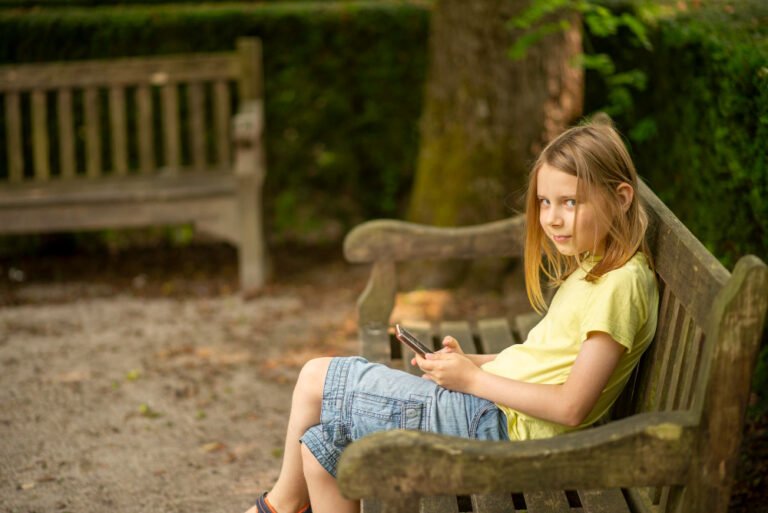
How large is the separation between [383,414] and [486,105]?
3.16 m

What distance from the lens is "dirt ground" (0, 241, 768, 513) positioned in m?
3.45

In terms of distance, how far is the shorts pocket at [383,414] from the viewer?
7.96ft

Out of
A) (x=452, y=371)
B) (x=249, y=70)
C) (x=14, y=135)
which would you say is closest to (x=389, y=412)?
(x=452, y=371)

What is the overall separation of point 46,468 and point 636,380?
2.30m

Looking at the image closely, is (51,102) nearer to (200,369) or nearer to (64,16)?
(64,16)

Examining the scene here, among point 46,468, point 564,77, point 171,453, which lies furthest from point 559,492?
point 564,77

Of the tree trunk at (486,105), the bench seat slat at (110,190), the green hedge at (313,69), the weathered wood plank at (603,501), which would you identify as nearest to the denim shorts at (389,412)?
the weathered wood plank at (603,501)

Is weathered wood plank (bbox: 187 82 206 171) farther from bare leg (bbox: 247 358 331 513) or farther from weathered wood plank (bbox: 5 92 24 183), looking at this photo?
bare leg (bbox: 247 358 331 513)

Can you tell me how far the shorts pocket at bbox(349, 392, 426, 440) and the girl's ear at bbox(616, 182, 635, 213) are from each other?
0.72m

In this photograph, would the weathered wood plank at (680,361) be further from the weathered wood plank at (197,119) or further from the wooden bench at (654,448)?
the weathered wood plank at (197,119)

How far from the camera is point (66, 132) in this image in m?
6.11

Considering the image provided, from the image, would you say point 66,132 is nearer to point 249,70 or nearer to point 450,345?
point 249,70

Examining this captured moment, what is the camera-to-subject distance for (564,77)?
513 centimetres

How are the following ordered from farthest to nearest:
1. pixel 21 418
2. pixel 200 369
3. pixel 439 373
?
1. pixel 200 369
2. pixel 21 418
3. pixel 439 373
